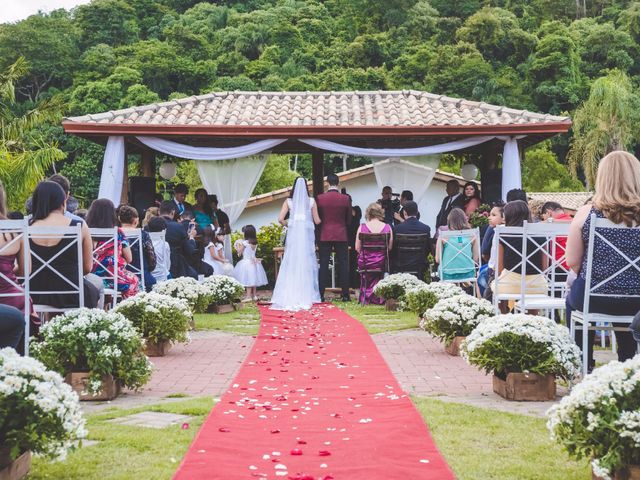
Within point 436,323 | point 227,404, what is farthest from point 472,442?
point 436,323

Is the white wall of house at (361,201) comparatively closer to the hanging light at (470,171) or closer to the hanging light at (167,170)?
the hanging light at (470,171)

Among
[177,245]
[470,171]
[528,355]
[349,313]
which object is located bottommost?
[349,313]

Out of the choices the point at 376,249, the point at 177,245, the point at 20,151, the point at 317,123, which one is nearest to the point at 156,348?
the point at 177,245

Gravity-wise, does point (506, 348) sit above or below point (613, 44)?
below

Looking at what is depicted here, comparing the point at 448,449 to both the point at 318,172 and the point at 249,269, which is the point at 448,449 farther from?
the point at 318,172

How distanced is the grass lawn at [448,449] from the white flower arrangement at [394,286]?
6.56 m

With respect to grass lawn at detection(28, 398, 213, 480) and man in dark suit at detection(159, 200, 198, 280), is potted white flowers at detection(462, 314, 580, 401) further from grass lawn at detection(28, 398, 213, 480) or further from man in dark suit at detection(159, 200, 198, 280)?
man in dark suit at detection(159, 200, 198, 280)

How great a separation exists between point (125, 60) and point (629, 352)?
46.4m

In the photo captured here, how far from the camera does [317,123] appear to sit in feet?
45.7

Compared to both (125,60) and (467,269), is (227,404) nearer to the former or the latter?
(467,269)

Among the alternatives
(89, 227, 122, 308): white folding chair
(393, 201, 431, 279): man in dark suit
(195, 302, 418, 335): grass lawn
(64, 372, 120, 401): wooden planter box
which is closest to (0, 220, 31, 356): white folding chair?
(64, 372, 120, 401): wooden planter box

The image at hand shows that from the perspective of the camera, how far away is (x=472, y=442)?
3963mm

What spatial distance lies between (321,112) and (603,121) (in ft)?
91.6

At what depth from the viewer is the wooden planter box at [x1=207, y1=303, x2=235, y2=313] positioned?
37.5 feet
